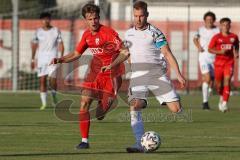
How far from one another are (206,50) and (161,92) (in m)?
11.7

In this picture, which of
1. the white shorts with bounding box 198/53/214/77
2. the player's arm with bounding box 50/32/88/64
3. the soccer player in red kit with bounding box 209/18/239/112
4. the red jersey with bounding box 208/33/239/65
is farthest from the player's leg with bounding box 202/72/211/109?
the player's arm with bounding box 50/32/88/64

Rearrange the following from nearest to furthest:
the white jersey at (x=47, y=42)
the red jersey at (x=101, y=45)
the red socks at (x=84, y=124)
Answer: the red socks at (x=84, y=124)
the red jersey at (x=101, y=45)
the white jersey at (x=47, y=42)

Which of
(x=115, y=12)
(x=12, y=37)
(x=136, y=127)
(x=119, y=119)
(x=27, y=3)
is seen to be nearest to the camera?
(x=136, y=127)

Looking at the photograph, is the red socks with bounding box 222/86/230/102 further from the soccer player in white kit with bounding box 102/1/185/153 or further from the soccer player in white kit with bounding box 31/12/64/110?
the soccer player in white kit with bounding box 102/1/185/153

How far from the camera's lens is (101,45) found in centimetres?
1476

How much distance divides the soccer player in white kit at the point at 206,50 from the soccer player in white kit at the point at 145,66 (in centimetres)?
1011

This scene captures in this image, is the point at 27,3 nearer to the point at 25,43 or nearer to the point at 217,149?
the point at 25,43

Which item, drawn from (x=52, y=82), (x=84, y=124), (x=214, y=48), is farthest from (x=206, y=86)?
(x=84, y=124)

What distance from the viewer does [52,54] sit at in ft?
82.1

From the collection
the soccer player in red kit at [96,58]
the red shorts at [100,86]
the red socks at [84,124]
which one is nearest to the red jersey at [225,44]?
the soccer player in red kit at [96,58]

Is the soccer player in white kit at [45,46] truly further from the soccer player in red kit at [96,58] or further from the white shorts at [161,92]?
the white shorts at [161,92]

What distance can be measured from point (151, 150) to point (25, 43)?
72.9 feet

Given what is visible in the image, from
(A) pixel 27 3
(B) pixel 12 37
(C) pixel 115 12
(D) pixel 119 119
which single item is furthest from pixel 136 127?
(A) pixel 27 3

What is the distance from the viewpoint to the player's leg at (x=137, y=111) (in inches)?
526
